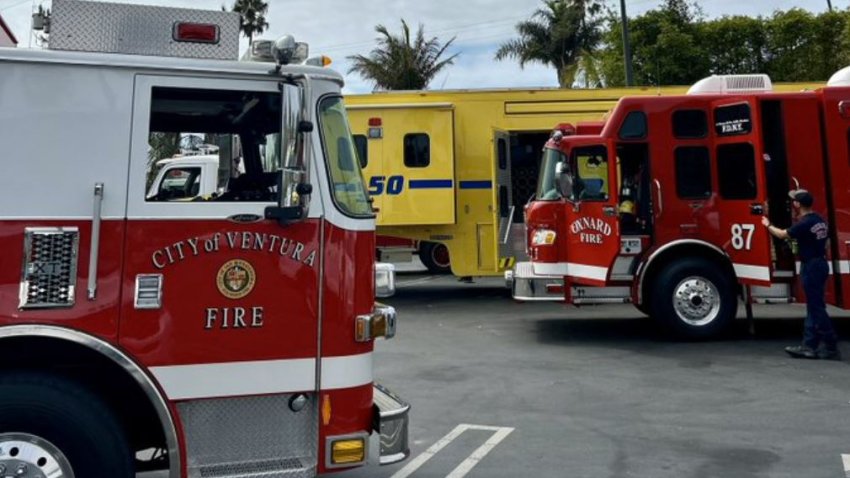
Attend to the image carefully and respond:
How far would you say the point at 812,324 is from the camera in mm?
8664

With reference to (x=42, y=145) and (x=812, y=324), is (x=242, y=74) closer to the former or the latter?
(x=42, y=145)

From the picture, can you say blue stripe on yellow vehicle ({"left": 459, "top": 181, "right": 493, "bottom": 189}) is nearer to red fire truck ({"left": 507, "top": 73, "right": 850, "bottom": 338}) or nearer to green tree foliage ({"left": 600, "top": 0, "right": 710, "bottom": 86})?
red fire truck ({"left": 507, "top": 73, "right": 850, "bottom": 338})

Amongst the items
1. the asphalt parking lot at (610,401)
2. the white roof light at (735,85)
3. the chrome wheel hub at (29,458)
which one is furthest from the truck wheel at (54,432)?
the white roof light at (735,85)

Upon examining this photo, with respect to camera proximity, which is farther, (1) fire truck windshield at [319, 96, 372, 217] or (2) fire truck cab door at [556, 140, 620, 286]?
(2) fire truck cab door at [556, 140, 620, 286]

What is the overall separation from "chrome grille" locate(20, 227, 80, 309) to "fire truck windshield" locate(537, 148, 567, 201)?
24.8 ft

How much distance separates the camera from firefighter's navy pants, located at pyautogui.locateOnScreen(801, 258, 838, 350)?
842cm

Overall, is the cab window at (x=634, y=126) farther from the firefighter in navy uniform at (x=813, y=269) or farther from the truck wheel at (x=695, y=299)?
the firefighter in navy uniform at (x=813, y=269)

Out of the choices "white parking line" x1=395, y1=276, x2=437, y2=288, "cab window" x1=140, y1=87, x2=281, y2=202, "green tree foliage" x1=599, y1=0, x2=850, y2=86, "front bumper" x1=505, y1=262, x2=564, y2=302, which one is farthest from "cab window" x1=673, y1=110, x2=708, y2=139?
"green tree foliage" x1=599, y1=0, x2=850, y2=86

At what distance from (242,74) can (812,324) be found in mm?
7476

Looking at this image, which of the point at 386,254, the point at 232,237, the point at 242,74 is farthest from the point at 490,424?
the point at 386,254

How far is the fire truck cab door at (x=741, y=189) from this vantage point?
938 cm

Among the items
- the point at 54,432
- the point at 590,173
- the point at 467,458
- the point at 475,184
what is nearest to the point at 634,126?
the point at 590,173

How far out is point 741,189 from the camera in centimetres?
972

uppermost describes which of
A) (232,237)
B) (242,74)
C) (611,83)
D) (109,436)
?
(611,83)
